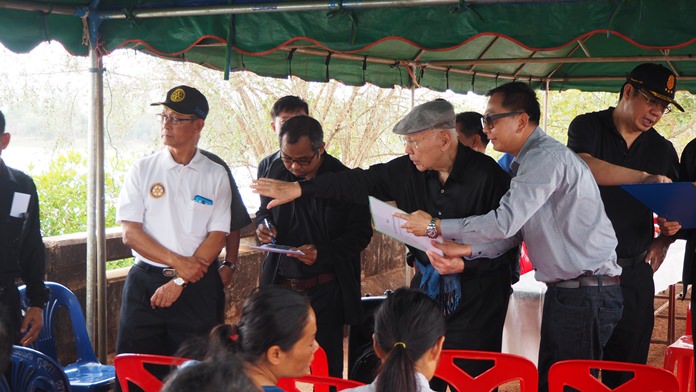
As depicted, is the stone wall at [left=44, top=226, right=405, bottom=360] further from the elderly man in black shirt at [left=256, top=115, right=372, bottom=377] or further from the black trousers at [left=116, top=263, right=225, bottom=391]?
the elderly man in black shirt at [left=256, top=115, right=372, bottom=377]

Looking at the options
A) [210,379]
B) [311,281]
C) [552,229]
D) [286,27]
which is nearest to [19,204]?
[311,281]

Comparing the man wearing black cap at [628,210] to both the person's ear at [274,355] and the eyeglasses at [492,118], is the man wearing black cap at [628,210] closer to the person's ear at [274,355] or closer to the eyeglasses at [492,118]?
the eyeglasses at [492,118]

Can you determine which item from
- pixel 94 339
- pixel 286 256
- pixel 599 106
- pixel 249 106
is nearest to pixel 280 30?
pixel 286 256

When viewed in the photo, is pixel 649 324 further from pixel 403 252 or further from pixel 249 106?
pixel 249 106

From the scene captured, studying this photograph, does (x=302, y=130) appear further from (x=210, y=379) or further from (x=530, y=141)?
(x=210, y=379)

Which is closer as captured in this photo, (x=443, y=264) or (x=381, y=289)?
(x=443, y=264)

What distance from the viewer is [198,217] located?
3.77 m

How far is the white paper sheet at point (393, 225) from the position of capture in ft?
10.5

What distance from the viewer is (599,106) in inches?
601

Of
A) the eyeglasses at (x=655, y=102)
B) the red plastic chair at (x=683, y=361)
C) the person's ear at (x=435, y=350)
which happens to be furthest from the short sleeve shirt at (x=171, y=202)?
the red plastic chair at (x=683, y=361)

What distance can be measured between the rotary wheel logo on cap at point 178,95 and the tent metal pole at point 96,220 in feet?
2.54

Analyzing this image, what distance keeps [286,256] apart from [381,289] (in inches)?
163

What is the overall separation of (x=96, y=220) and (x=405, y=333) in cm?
272

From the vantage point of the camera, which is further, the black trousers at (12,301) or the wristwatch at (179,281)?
the wristwatch at (179,281)
